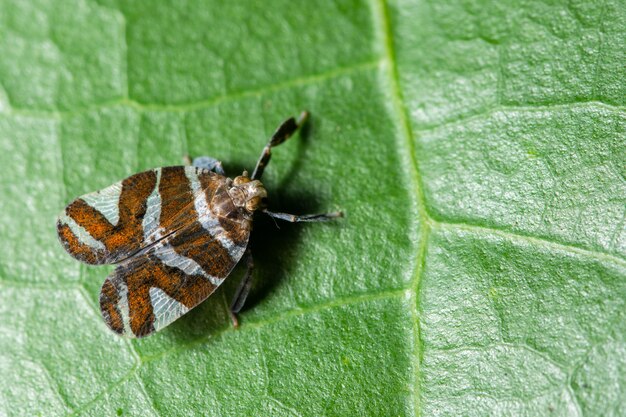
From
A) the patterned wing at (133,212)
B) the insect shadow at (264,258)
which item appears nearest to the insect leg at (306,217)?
the insect shadow at (264,258)

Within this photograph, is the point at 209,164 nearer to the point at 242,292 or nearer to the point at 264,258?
the point at 264,258

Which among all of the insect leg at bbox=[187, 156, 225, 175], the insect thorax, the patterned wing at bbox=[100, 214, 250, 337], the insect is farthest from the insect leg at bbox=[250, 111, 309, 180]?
the patterned wing at bbox=[100, 214, 250, 337]

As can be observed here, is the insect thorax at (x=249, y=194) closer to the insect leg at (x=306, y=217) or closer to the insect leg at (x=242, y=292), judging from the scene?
the insect leg at (x=306, y=217)

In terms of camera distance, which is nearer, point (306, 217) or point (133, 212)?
point (306, 217)

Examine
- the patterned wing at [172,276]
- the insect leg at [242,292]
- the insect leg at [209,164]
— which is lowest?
the insect leg at [242,292]

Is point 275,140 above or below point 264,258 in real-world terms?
above

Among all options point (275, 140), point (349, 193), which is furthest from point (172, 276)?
point (349, 193)
